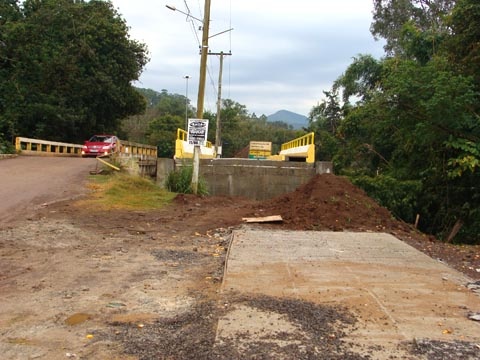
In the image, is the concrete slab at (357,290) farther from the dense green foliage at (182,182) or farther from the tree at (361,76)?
the tree at (361,76)

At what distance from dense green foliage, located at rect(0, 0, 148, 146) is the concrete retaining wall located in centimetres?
1690

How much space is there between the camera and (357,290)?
5680mm

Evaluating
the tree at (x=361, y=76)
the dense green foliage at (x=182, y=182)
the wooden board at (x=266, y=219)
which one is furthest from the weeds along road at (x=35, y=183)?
the tree at (x=361, y=76)

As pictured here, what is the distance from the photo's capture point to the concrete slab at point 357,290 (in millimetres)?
4285

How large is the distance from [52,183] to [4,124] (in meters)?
16.6

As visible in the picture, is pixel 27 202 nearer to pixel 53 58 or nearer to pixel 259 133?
pixel 53 58

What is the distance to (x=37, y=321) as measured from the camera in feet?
15.3

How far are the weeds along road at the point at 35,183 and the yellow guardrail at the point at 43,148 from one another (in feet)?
14.1

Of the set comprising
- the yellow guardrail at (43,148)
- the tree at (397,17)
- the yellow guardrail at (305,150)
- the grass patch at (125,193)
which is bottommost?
the grass patch at (125,193)

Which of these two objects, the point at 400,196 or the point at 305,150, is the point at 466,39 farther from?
the point at 305,150

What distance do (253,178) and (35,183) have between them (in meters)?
8.00

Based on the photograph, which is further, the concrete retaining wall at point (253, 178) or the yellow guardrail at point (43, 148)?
the yellow guardrail at point (43, 148)

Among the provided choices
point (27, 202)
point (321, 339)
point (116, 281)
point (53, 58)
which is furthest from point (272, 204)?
point (53, 58)

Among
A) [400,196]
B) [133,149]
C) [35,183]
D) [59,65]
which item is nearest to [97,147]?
[133,149]
